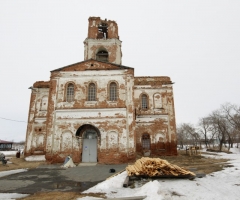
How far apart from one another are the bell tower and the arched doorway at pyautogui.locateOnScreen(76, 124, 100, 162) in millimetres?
9702

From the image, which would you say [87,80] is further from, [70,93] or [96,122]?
[96,122]

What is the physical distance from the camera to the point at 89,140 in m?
16.2

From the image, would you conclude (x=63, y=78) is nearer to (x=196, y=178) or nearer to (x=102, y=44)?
(x=102, y=44)

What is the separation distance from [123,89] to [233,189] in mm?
11660

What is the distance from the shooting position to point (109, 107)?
53.5 ft

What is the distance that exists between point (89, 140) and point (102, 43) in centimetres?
1272

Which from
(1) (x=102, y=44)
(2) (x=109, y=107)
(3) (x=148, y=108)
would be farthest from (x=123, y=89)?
(1) (x=102, y=44)

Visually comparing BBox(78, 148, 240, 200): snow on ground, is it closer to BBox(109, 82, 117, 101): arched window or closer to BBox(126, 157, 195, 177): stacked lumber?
BBox(126, 157, 195, 177): stacked lumber

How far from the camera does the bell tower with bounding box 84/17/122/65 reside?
22.9 meters

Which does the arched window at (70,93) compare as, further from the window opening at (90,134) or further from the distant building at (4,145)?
the distant building at (4,145)

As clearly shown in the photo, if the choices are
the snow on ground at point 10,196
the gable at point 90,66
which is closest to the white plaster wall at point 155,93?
the gable at point 90,66

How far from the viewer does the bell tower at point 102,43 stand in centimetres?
2291

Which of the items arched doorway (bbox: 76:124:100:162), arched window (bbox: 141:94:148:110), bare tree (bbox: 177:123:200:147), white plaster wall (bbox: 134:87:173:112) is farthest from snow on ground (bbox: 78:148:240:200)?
bare tree (bbox: 177:123:200:147)

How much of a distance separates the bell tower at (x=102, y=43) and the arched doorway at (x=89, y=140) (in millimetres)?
9702
